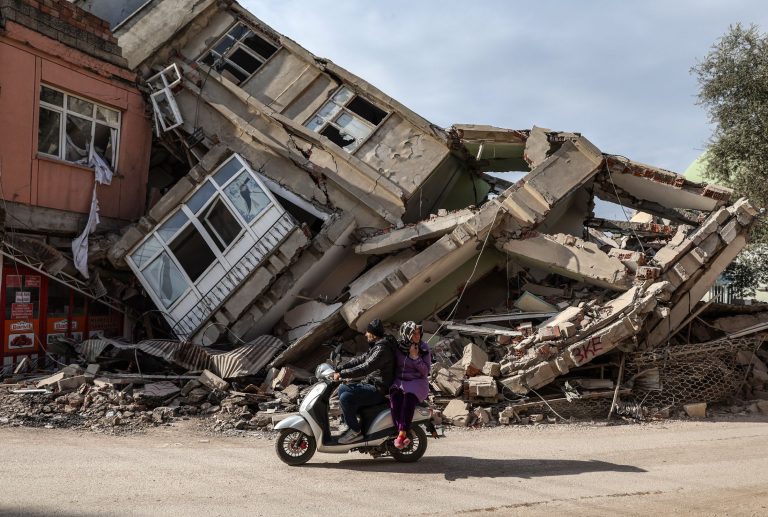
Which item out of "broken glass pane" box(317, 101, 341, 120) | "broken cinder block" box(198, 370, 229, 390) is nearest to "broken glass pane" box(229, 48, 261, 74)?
"broken glass pane" box(317, 101, 341, 120)

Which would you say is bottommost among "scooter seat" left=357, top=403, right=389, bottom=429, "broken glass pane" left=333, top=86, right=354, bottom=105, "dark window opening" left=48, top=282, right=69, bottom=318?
"scooter seat" left=357, top=403, right=389, bottom=429

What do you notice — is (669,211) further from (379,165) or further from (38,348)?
(38,348)

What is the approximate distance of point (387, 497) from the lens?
5371 millimetres

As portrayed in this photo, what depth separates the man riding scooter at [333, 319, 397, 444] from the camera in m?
6.36

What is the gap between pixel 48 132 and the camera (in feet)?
41.4

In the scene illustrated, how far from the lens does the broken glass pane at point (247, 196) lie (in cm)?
1263

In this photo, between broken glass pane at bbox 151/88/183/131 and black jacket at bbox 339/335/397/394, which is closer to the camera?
black jacket at bbox 339/335/397/394

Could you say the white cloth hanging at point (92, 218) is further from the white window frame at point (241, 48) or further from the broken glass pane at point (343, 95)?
the broken glass pane at point (343, 95)

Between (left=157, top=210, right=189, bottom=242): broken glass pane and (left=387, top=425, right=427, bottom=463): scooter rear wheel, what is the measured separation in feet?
26.5

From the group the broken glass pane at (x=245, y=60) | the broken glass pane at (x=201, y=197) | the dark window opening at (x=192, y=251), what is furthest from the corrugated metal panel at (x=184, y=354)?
A: the broken glass pane at (x=245, y=60)

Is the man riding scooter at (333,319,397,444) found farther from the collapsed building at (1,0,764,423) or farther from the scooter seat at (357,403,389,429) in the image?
the collapsed building at (1,0,764,423)

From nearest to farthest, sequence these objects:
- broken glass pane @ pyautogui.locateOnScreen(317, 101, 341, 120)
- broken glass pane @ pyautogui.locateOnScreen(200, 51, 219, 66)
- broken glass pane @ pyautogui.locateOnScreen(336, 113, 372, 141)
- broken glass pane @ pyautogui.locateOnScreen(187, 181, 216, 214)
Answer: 1. broken glass pane @ pyautogui.locateOnScreen(187, 181, 216, 214)
2. broken glass pane @ pyautogui.locateOnScreen(336, 113, 372, 141)
3. broken glass pane @ pyautogui.locateOnScreen(317, 101, 341, 120)
4. broken glass pane @ pyautogui.locateOnScreen(200, 51, 219, 66)

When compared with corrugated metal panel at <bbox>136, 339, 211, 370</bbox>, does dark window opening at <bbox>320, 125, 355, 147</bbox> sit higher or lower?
higher

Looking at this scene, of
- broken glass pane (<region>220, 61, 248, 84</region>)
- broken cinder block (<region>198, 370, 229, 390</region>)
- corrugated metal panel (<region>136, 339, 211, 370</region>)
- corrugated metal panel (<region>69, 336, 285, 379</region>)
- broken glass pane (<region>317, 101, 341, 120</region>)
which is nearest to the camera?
broken cinder block (<region>198, 370, 229, 390</region>)
